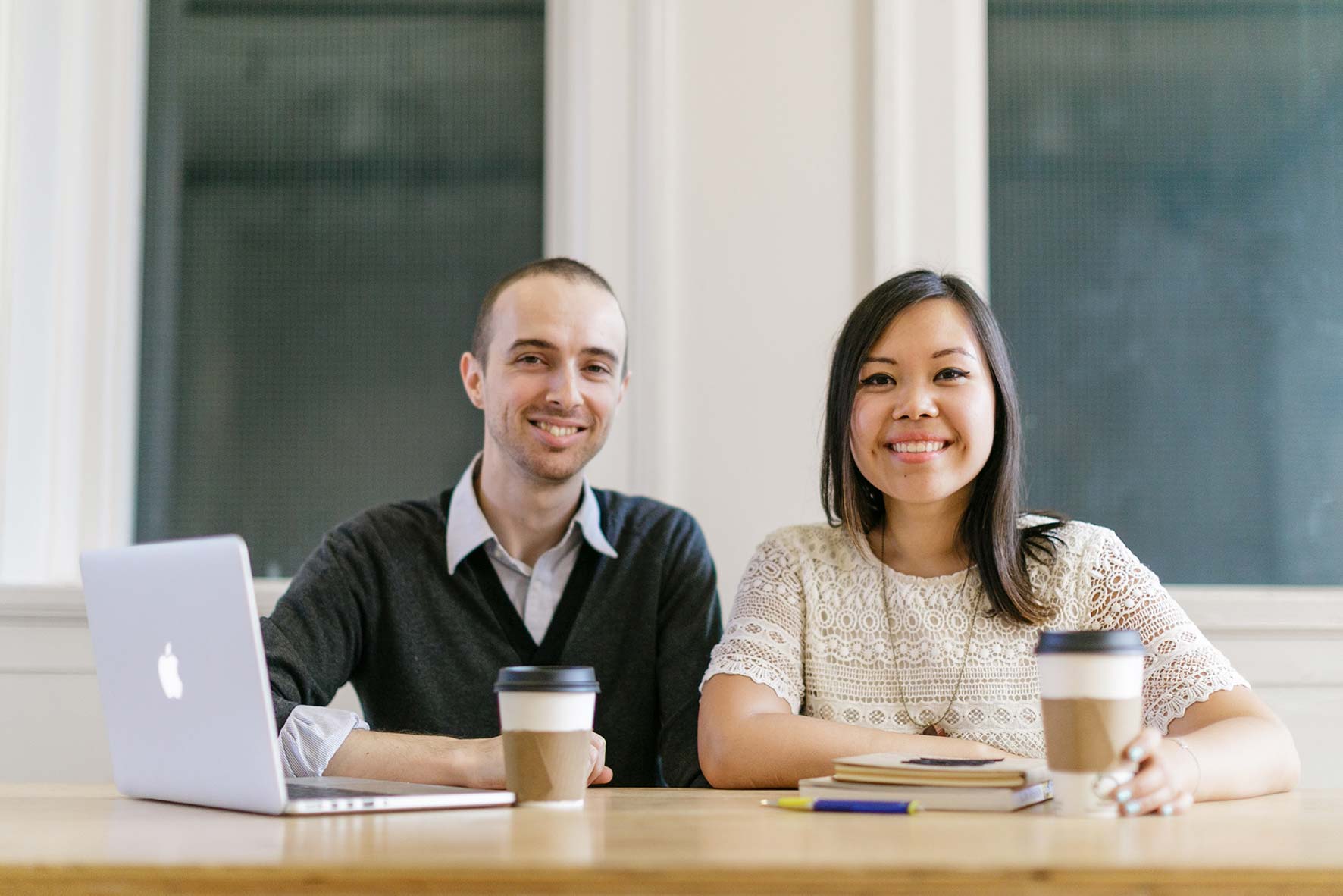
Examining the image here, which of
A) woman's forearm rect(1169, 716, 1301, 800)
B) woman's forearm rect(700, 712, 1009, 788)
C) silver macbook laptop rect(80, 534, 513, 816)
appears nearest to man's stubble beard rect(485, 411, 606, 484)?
woman's forearm rect(700, 712, 1009, 788)

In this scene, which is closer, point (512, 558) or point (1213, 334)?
point (512, 558)

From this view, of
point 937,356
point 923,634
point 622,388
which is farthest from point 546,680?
point 622,388

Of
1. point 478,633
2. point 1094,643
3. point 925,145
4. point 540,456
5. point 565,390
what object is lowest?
point 478,633

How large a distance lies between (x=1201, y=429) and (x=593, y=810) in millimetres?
1836

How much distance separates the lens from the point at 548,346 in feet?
6.88

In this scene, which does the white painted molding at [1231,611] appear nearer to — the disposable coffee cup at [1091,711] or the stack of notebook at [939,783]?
the stack of notebook at [939,783]

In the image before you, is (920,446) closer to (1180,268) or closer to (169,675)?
(169,675)

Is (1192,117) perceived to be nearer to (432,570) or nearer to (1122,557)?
(1122,557)

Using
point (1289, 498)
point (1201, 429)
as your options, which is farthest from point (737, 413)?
point (1289, 498)

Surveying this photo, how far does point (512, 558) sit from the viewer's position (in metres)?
2.07

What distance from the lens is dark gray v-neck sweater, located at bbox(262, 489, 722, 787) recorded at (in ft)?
6.49

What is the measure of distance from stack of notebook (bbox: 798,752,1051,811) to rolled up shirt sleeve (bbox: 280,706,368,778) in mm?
704

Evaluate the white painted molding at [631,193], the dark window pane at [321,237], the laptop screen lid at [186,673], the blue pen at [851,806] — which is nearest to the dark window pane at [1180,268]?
the white painted molding at [631,193]

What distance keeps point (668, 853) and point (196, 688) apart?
19.8 inches
